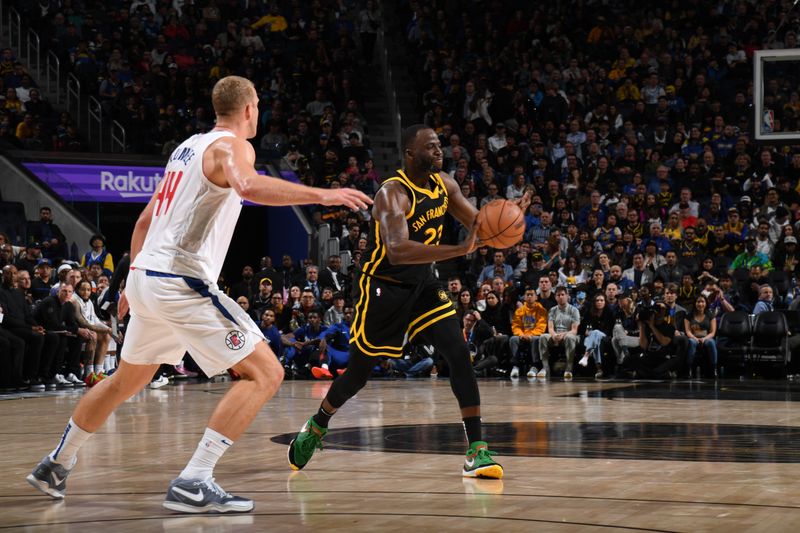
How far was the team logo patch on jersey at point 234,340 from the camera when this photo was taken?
5.12 m

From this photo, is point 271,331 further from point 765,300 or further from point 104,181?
point 765,300

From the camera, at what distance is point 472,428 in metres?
6.19

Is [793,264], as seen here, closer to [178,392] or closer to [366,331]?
[178,392]

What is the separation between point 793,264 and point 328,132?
9.04 m

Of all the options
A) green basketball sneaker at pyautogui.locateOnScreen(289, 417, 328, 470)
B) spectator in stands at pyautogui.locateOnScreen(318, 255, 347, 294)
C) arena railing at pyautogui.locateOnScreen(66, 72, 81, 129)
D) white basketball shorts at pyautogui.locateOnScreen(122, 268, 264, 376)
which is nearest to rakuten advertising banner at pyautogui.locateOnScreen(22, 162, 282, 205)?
arena railing at pyautogui.locateOnScreen(66, 72, 81, 129)

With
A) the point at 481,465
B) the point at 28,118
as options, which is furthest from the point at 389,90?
the point at 481,465

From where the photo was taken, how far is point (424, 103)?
22969 millimetres

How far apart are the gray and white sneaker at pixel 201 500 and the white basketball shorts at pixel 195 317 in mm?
523

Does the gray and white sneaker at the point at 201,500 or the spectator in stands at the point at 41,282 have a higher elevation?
the spectator in stands at the point at 41,282

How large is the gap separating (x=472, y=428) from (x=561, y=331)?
10182 millimetres

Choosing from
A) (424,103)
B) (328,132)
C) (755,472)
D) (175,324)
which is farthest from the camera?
(424,103)

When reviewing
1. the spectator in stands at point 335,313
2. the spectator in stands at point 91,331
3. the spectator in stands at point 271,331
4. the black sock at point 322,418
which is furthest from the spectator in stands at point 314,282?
the black sock at point 322,418

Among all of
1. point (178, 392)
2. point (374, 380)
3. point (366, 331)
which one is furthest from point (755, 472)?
point (374, 380)

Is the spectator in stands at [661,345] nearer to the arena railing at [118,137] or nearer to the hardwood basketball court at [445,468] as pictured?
the hardwood basketball court at [445,468]
